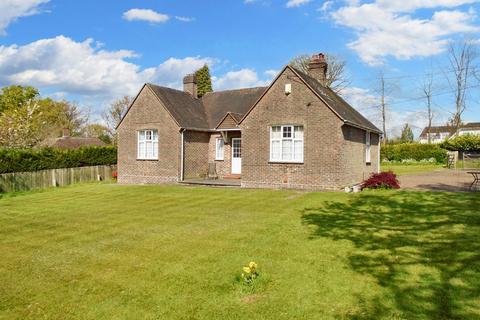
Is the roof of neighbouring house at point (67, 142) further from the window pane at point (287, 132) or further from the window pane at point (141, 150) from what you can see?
the window pane at point (287, 132)

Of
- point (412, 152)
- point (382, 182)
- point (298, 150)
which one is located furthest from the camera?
point (412, 152)

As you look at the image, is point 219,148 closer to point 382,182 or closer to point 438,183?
point 382,182

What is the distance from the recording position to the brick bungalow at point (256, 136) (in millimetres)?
19047

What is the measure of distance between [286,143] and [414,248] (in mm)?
12069

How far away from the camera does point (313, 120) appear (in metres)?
19.1

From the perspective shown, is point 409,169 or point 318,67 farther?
point 409,169

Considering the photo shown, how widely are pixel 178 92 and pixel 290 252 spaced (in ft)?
70.5

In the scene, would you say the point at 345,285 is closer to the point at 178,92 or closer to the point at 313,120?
the point at 313,120

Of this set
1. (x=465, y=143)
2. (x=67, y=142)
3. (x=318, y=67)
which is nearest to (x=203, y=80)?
(x=318, y=67)

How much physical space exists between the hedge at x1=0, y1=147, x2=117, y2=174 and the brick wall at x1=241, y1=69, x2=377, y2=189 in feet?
50.3

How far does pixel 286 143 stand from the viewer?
20.0m

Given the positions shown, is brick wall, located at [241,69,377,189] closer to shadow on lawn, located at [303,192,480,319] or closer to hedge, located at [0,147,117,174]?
shadow on lawn, located at [303,192,480,319]

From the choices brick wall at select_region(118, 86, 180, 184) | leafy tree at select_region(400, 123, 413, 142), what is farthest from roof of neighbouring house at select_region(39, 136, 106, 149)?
leafy tree at select_region(400, 123, 413, 142)

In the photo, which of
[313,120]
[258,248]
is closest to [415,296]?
[258,248]
